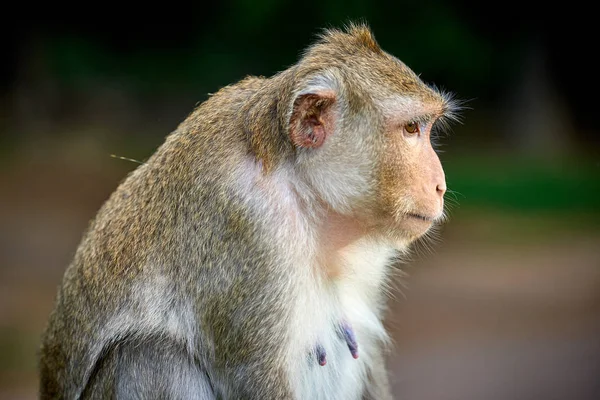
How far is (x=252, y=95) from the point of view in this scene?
6422 millimetres

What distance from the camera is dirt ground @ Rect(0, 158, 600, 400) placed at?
11.4 meters

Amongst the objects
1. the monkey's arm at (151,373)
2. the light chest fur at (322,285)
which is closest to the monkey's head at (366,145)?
the light chest fur at (322,285)

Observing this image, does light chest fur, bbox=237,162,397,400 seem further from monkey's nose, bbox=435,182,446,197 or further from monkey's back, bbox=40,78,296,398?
monkey's nose, bbox=435,182,446,197

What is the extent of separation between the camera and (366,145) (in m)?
5.87

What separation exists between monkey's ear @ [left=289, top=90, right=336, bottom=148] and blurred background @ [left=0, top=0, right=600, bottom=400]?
760 cm

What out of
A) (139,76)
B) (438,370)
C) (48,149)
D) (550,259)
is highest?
(139,76)

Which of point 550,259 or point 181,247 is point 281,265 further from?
point 550,259

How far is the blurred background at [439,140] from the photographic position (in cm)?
1440

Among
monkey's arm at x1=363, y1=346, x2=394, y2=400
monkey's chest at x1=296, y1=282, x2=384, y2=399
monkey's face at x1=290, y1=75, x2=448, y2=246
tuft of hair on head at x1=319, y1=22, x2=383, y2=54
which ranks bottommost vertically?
monkey's arm at x1=363, y1=346, x2=394, y2=400

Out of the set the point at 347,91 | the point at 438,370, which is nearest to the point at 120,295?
the point at 347,91

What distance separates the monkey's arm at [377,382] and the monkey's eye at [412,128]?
2039 millimetres

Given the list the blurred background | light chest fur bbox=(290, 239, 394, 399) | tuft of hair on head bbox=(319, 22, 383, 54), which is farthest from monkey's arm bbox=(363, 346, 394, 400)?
the blurred background

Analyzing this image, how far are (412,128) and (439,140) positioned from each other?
11.4 metres

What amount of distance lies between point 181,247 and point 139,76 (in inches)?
678
